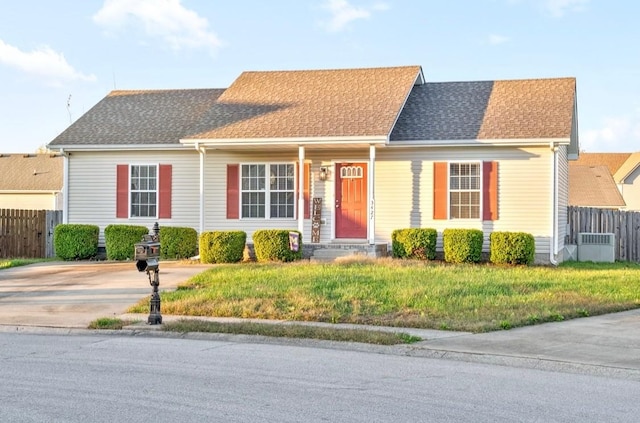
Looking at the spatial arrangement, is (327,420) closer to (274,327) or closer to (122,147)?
(274,327)

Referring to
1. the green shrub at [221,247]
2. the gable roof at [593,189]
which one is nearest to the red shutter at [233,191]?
the green shrub at [221,247]

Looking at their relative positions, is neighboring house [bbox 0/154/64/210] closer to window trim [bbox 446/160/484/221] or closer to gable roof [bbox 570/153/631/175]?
window trim [bbox 446/160/484/221]

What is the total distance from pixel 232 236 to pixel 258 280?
4402 mm

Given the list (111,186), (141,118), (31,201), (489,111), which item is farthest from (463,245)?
(31,201)

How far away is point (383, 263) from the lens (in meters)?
18.3

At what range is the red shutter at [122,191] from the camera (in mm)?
22766

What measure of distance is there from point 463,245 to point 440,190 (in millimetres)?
1874

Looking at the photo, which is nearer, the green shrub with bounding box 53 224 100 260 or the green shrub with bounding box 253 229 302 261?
the green shrub with bounding box 253 229 302 261

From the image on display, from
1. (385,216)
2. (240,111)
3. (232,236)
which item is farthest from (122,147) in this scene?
(385,216)

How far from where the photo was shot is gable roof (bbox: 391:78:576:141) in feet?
67.0

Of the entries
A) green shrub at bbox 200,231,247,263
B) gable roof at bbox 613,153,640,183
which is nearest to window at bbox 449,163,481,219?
green shrub at bbox 200,231,247,263

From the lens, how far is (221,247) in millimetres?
19922

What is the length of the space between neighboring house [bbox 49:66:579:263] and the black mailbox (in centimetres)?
902

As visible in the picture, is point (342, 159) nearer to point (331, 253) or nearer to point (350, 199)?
point (350, 199)
